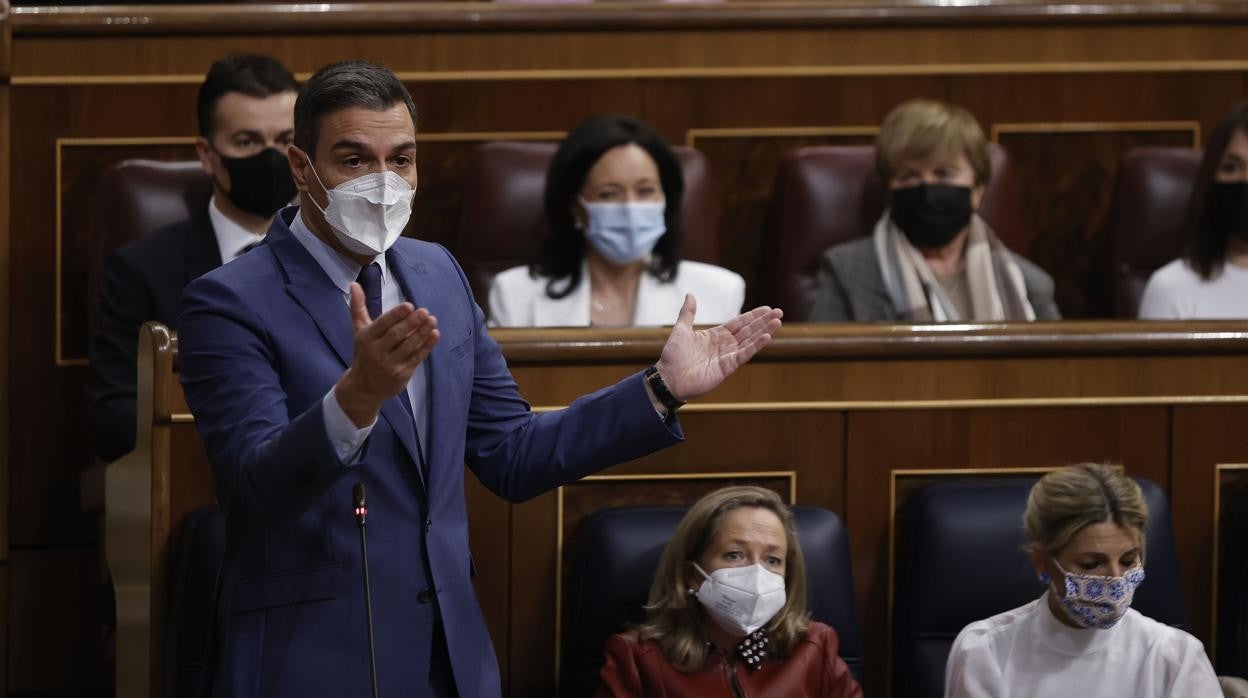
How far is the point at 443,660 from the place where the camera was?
84 cm

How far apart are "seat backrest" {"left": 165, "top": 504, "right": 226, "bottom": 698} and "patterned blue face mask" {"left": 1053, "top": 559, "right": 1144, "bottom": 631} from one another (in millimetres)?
546

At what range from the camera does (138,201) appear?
4.93 feet

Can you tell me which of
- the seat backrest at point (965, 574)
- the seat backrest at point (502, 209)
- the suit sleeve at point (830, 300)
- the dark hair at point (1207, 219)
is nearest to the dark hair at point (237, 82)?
the seat backrest at point (502, 209)

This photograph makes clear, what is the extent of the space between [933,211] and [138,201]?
28.2 inches

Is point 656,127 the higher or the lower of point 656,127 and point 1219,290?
the higher

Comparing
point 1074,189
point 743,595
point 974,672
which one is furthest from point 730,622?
point 1074,189

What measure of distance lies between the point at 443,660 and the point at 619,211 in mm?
771

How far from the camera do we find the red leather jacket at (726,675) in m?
1.11

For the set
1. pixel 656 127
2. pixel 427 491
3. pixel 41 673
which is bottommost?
pixel 41 673

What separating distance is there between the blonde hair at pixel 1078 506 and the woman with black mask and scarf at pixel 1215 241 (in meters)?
0.48

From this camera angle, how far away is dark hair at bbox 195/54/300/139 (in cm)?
140

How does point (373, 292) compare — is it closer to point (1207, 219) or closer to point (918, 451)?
point (918, 451)

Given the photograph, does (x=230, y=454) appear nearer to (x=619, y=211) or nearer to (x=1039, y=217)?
(x=619, y=211)

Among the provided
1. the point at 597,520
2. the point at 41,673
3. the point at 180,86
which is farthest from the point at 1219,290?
the point at 41,673
